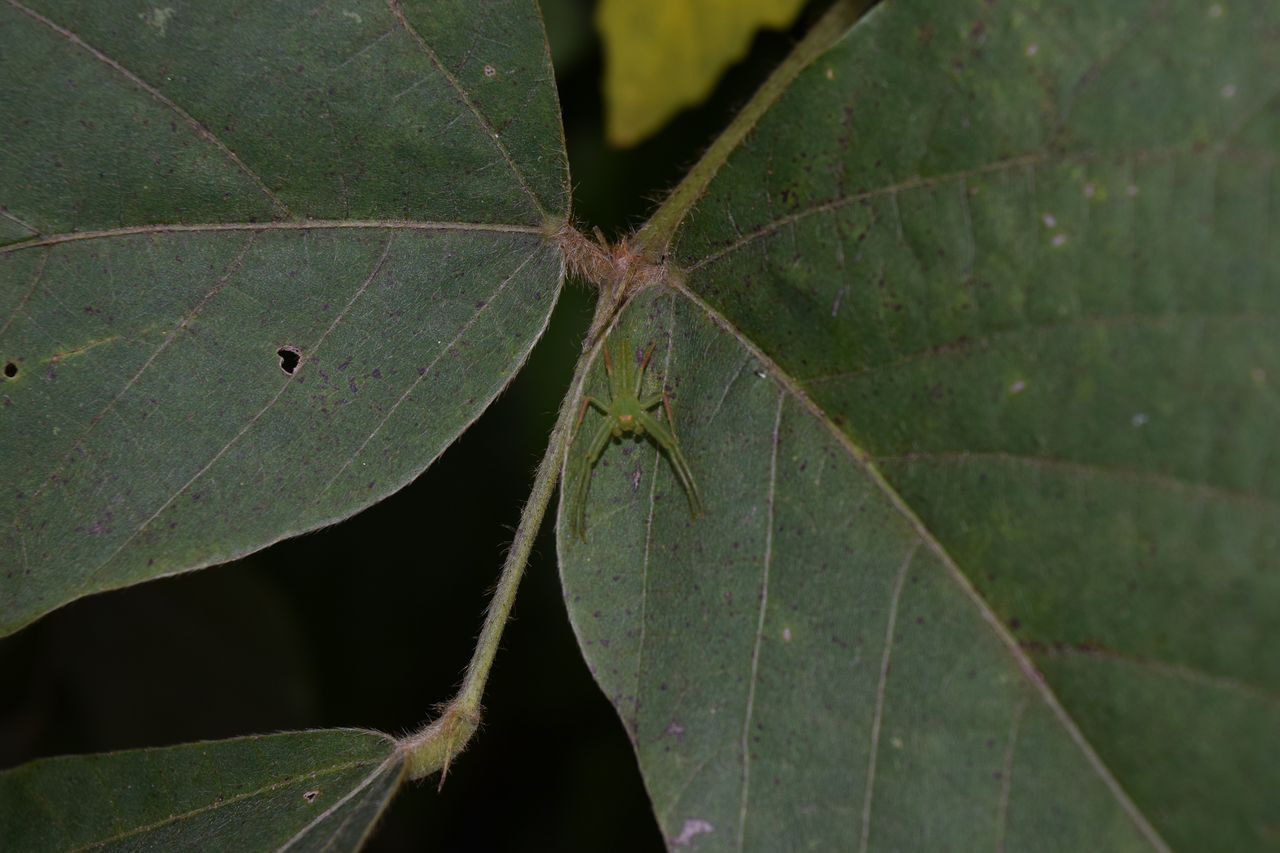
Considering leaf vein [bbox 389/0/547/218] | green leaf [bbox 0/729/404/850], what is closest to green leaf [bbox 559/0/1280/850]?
leaf vein [bbox 389/0/547/218]

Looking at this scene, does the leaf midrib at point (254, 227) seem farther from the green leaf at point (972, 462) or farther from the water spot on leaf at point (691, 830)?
the water spot on leaf at point (691, 830)

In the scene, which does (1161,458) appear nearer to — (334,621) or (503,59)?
(503,59)

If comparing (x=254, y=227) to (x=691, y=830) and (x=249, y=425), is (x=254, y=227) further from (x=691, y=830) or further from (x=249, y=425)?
(x=691, y=830)

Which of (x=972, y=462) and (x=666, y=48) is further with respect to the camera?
(x=666, y=48)

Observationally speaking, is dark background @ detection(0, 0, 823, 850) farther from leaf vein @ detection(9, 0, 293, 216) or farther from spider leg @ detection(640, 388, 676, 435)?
leaf vein @ detection(9, 0, 293, 216)

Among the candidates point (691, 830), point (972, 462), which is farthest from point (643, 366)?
point (691, 830)

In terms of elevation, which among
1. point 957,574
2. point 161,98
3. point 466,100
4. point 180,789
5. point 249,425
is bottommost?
point 957,574

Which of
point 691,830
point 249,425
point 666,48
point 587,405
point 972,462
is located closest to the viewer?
point 972,462
